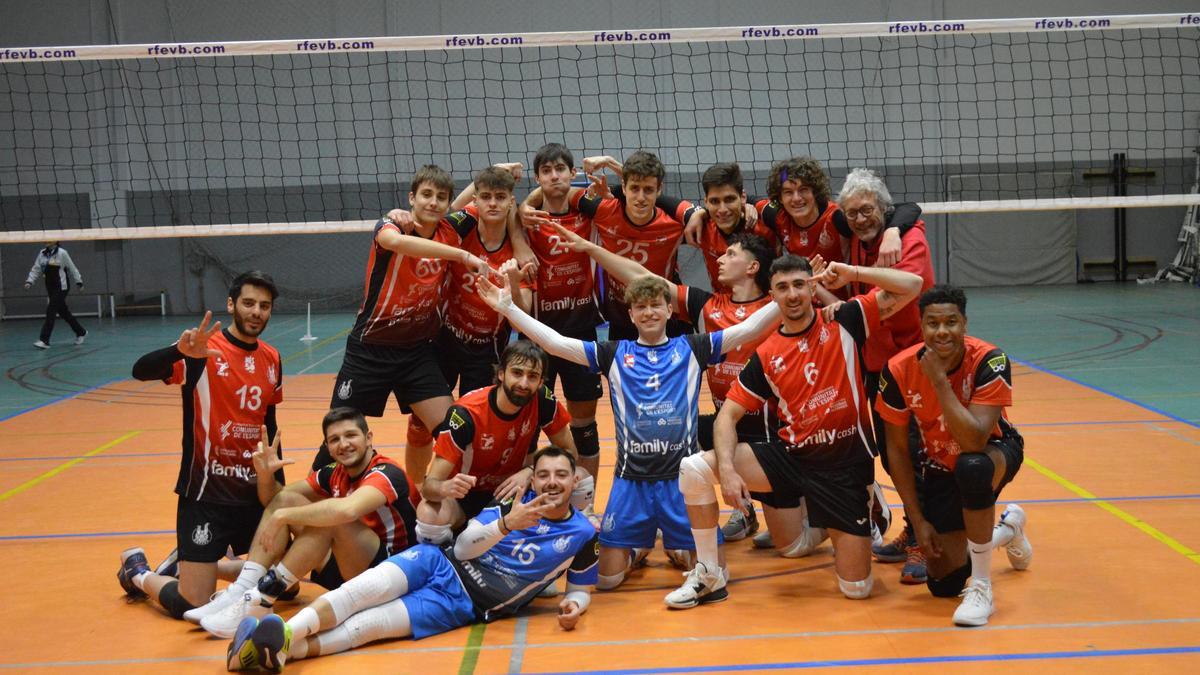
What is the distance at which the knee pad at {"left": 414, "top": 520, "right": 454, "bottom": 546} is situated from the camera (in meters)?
4.83

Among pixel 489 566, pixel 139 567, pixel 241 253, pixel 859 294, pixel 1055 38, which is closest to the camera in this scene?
pixel 489 566

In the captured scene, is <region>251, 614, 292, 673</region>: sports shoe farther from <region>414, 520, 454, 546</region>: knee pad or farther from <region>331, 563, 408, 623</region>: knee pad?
→ <region>414, 520, 454, 546</region>: knee pad

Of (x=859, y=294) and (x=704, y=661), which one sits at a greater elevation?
(x=859, y=294)

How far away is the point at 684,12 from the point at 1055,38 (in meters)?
7.18

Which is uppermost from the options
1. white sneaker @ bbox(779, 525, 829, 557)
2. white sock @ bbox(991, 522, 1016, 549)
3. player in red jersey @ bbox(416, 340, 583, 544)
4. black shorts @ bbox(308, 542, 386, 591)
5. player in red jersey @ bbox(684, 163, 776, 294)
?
player in red jersey @ bbox(684, 163, 776, 294)

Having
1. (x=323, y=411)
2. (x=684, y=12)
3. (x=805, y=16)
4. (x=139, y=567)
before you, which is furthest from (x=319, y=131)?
(x=139, y=567)

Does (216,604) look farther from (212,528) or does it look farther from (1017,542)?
(1017,542)

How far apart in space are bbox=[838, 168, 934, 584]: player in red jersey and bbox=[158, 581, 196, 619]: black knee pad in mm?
3407

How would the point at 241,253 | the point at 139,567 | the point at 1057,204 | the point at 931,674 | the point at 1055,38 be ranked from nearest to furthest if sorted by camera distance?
the point at 931,674 → the point at 139,567 → the point at 1057,204 → the point at 1055,38 → the point at 241,253

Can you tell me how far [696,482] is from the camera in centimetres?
493

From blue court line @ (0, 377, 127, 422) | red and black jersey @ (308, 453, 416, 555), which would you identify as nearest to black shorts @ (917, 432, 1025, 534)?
red and black jersey @ (308, 453, 416, 555)

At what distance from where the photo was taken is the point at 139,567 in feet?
16.9

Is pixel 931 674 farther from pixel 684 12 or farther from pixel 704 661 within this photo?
pixel 684 12

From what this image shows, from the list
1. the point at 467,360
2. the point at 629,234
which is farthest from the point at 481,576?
the point at 629,234
